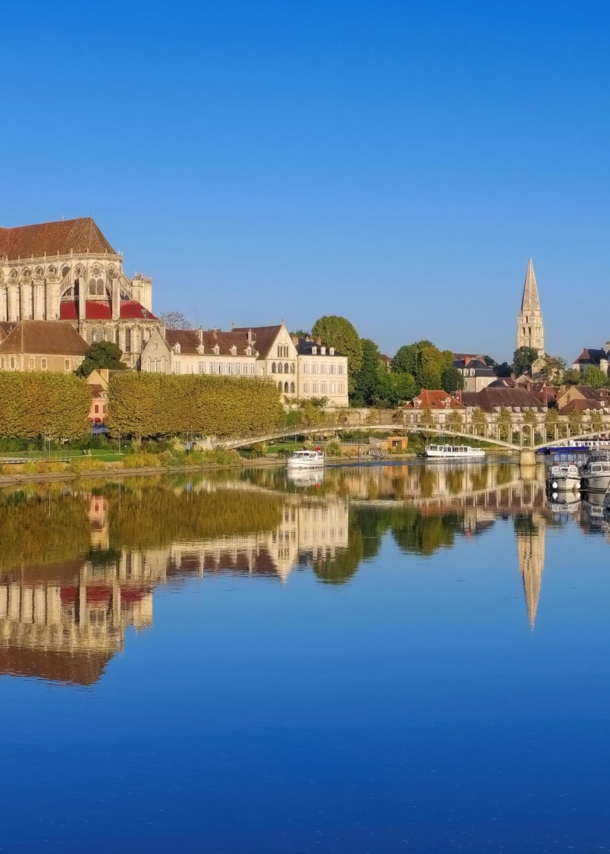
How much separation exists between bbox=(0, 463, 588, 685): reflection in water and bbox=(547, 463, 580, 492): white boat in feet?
4.08

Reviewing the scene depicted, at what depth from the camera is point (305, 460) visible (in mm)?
74188

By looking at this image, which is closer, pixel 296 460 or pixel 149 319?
pixel 296 460

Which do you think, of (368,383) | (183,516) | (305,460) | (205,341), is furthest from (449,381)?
(183,516)

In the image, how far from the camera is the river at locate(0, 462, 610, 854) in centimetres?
1555

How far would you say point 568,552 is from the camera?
3762 centimetres

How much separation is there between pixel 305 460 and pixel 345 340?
3867cm

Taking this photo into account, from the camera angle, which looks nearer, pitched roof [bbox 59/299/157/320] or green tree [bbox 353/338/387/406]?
pitched roof [bbox 59/299/157/320]

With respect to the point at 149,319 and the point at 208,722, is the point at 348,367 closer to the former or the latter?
the point at 149,319

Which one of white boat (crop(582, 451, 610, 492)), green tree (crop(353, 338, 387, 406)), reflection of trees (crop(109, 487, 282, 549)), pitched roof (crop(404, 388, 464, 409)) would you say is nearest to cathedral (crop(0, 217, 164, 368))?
green tree (crop(353, 338, 387, 406))

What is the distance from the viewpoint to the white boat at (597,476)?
2335 inches

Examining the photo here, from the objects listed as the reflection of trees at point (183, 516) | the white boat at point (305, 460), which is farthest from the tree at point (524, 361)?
the reflection of trees at point (183, 516)

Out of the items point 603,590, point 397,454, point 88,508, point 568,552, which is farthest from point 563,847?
point 397,454

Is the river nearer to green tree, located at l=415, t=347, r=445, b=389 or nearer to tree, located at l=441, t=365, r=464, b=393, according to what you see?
green tree, located at l=415, t=347, r=445, b=389

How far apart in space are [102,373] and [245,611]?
6391 cm
